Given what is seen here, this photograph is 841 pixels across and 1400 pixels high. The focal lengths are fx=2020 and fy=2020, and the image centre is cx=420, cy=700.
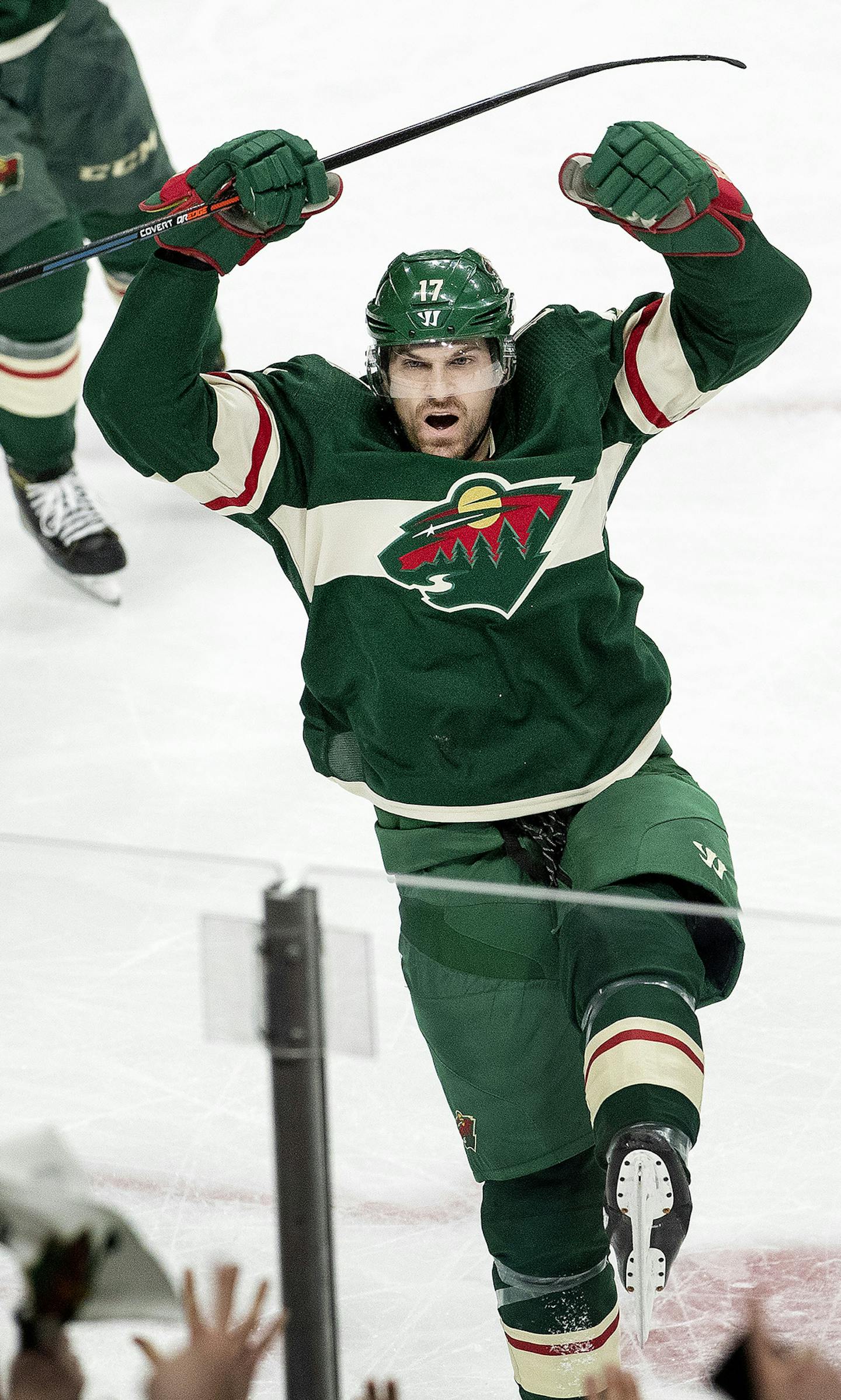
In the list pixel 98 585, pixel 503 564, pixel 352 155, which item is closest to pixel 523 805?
pixel 503 564

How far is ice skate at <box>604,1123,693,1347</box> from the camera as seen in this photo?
1.62 metres

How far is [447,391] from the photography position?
198cm

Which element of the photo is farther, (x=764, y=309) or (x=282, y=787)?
(x=282, y=787)

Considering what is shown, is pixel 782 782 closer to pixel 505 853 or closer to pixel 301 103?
pixel 505 853

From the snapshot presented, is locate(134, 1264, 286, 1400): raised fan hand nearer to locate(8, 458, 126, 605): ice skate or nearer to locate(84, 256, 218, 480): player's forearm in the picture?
locate(84, 256, 218, 480): player's forearm

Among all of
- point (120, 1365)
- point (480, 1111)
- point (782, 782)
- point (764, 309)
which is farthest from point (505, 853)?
point (782, 782)

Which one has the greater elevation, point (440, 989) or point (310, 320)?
point (440, 989)

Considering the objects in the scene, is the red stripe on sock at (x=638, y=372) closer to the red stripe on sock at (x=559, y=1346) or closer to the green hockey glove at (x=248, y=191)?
the green hockey glove at (x=248, y=191)

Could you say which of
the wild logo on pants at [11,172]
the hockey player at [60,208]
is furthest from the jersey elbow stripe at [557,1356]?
the wild logo on pants at [11,172]

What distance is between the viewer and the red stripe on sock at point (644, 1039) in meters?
1.71

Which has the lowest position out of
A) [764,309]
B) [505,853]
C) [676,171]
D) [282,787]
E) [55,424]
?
[282,787]

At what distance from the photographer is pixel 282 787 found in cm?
311

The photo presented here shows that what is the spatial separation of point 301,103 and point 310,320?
0.95 m

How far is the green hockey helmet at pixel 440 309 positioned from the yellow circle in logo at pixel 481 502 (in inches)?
5.1
